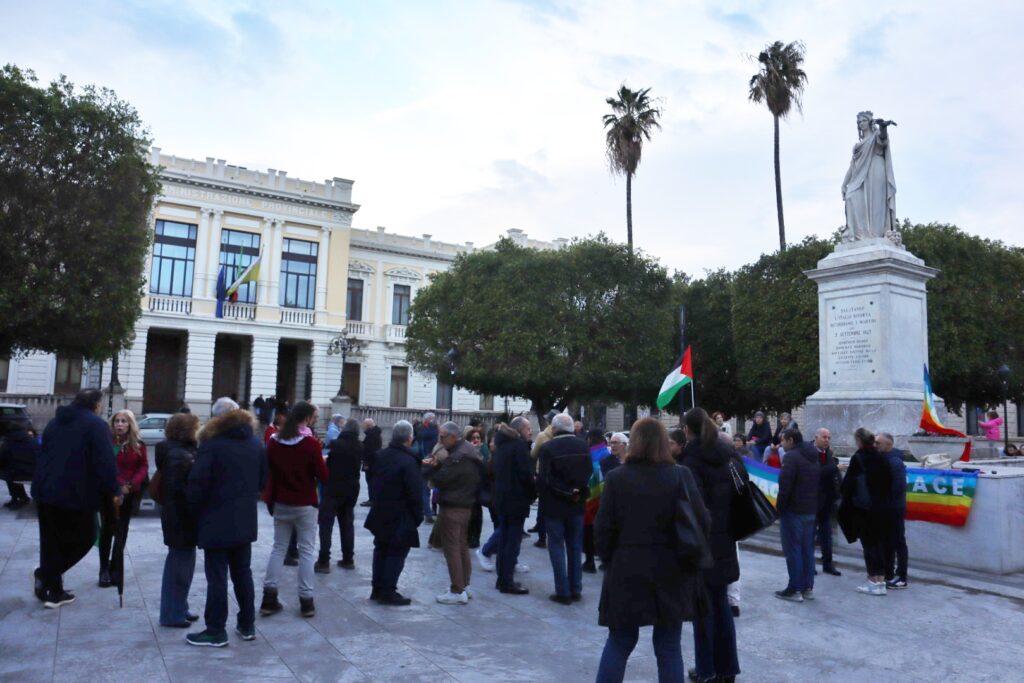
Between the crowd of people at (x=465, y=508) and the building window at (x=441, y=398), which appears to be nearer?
the crowd of people at (x=465, y=508)

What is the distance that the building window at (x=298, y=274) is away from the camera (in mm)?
42469

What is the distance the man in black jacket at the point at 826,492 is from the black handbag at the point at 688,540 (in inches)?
197

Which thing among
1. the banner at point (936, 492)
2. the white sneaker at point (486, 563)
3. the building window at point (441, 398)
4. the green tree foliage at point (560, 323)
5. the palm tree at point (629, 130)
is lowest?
the white sneaker at point (486, 563)

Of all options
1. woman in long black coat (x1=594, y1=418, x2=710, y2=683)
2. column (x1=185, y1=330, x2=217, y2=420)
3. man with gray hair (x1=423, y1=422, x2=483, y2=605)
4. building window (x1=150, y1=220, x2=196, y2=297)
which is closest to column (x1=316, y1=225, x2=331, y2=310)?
column (x1=185, y1=330, x2=217, y2=420)

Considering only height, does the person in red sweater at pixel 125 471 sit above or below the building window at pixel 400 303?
below

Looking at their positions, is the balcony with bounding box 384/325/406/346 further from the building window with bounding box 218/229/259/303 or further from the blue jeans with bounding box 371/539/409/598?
the blue jeans with bounding box 371/539/409/598

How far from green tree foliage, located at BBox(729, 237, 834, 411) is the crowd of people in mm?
21773

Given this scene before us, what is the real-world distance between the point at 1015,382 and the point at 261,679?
31549 millimetres

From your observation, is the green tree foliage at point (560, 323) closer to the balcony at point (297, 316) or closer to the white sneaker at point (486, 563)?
the balcony at point (297, 316)

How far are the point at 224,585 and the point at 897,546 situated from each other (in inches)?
262

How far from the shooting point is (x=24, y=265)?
21.2m

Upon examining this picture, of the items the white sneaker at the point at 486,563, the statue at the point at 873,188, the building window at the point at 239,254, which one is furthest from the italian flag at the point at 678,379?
the building window at the point at 239,254

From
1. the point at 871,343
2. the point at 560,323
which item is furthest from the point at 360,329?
the point at 871,343

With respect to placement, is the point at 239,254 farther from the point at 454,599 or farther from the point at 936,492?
the point at 936,492
